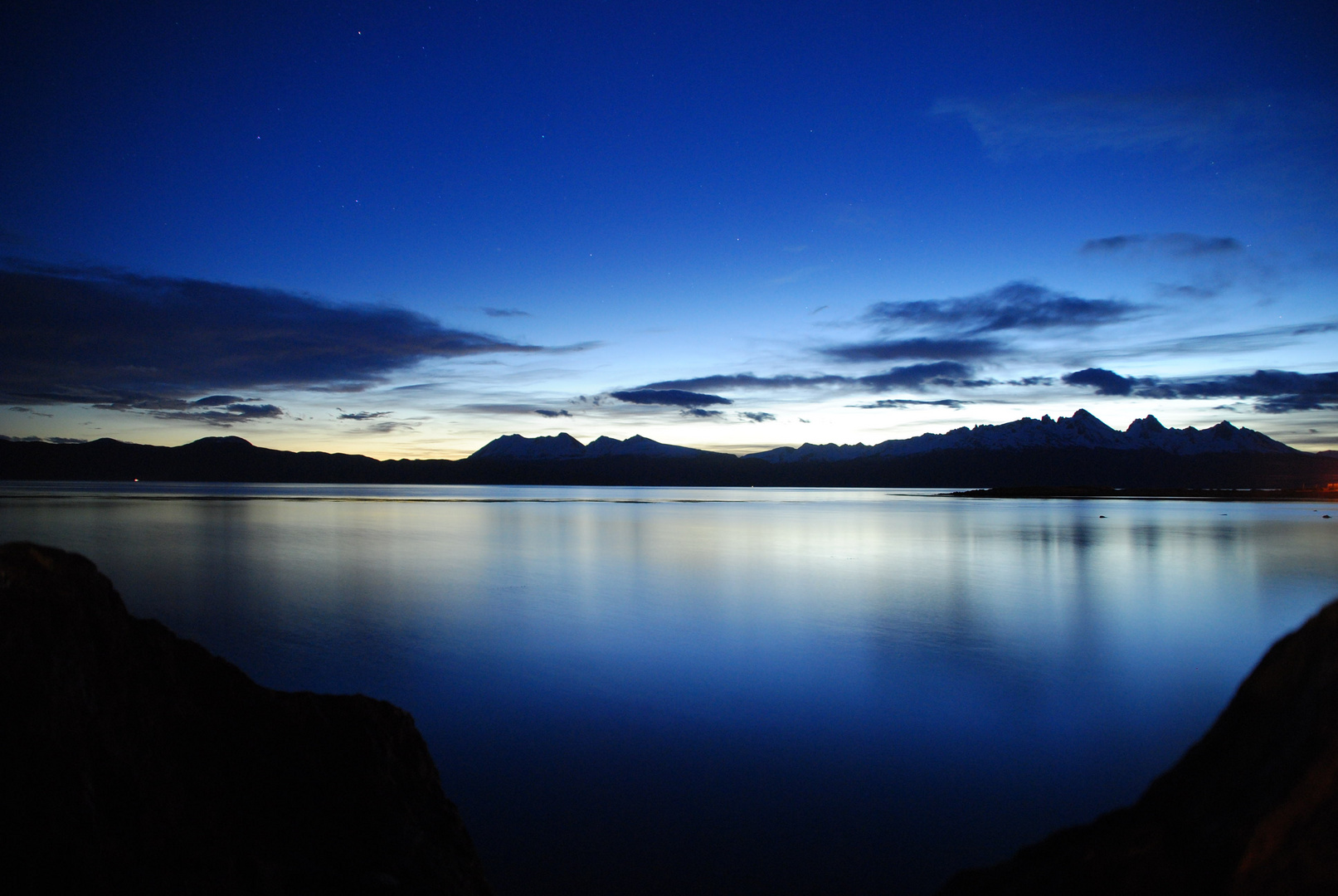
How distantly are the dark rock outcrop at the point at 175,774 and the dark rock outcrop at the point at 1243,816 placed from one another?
114 inches

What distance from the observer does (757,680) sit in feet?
27.2

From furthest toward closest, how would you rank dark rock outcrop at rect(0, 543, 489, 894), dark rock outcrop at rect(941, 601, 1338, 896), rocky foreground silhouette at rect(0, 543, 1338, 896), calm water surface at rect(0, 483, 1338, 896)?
calm water surface at rect(0, 483, 1338, 896) → dark rock outcrop at rect(0, 543, 489, 894) → rocky foreground silhouette at rect(0, 543, 1338, 896) → dark rock outcrop at rect(941, 601, 1338, 896)

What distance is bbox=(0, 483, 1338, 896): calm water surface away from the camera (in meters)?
4.78

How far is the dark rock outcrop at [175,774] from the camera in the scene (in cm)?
288

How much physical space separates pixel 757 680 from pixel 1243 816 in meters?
6.22

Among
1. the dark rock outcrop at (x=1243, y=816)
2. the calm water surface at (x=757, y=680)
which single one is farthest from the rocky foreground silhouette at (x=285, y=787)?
the calm water surface at (x=757, y=680)

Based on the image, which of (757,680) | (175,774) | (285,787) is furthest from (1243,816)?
(757,680)

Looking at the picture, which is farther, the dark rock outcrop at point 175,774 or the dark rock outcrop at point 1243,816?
the dark rock outcrop at point 175,774

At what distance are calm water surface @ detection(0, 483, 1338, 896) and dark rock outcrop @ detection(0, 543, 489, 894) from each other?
1011 millimetres

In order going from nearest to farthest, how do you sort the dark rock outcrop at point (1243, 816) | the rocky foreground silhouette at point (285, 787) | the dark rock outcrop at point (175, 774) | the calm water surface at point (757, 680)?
1. the dark rock outcrop at point (1243, 816)
2. the rocky foreground silhouette at point (285, 787)
3. the dark rock outcrop at point (175, 774)
4. the calm water surface at point (757, 680)

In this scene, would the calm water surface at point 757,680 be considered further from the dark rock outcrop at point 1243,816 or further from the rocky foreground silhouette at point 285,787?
the dark rock outcrop at point 1243,816

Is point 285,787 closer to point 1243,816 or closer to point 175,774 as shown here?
point 175,774

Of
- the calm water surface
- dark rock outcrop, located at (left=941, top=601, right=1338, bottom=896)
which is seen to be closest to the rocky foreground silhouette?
dark rock outcrop, located at (left=941, top=601, right=1338, bottom=896)

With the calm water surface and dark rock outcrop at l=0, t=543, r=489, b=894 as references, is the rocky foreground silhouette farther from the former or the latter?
the calm water surface
